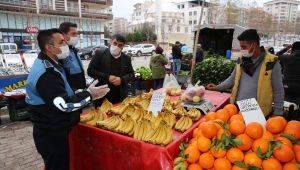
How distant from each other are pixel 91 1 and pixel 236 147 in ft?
141

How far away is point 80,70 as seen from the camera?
144 inches

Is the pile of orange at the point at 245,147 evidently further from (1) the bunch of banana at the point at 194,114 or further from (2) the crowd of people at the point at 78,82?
(2) the crowd of people at the point at 78,82

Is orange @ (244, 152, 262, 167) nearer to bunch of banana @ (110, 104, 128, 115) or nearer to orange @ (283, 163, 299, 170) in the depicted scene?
orange @ (283, 163, 299, 170)

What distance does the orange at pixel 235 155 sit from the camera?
1637 mm

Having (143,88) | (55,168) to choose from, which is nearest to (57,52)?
(55,168)

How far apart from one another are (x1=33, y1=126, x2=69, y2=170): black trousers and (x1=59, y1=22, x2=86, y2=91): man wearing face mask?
4.54 feet

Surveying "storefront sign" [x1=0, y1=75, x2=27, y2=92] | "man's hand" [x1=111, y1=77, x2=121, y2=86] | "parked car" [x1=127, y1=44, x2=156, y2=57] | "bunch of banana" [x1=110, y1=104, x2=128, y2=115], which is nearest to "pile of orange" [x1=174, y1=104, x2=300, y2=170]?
"bunch of banana" [x1=110, y1=104, x2=128, y2=115]

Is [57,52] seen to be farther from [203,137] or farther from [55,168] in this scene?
[203,137]

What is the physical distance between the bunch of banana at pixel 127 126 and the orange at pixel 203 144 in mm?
734

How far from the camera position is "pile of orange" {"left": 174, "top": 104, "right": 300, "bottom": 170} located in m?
1.59

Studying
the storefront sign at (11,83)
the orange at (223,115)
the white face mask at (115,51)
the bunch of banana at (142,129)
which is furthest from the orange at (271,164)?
the storefront sign at (11,83)

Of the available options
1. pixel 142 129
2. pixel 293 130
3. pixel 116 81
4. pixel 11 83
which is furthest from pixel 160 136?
pixel 11 83

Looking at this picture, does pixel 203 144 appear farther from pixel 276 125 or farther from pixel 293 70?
pixel 293 70

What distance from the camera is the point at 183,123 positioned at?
2.46 metres
